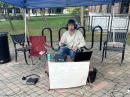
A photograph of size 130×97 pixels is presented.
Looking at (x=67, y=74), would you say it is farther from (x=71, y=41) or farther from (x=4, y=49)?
(x=4, y=49)

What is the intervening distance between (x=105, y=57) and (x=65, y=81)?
2.58 metres

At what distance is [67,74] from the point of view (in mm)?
4602

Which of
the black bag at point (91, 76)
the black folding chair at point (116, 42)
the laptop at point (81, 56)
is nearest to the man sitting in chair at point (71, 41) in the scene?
the black bag at point (91, 76)

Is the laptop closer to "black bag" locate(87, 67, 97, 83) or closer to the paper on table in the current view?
the paper on table

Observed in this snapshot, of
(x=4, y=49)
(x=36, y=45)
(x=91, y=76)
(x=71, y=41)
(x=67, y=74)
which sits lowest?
(x=91, y=76)

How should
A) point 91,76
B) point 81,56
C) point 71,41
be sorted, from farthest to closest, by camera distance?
point 71,41 < point 91,76 < point 81,56

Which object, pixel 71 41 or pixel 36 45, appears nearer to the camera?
pixel 71 41

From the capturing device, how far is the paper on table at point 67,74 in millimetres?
4520

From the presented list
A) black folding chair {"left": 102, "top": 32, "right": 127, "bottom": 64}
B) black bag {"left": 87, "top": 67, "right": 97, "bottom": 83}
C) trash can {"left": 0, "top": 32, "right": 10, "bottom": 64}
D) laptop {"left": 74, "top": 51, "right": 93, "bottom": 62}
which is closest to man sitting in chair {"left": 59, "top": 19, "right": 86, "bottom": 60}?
black bag {"left": 87, "top": 67, "right": 97, "bottom": 83}

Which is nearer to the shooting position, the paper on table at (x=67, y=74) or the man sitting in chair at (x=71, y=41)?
the paper on table at (x=67, y=74)

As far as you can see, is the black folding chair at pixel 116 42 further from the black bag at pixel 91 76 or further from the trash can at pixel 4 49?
the trash can at pixel 4 49

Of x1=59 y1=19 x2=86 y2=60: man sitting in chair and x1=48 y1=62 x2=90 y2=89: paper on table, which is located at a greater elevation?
x1=59 y1=19 x2=86 y2=60: man sitting in chair

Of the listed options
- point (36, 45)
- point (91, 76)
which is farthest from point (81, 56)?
point (36, 45)

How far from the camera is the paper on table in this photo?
4.52 m
